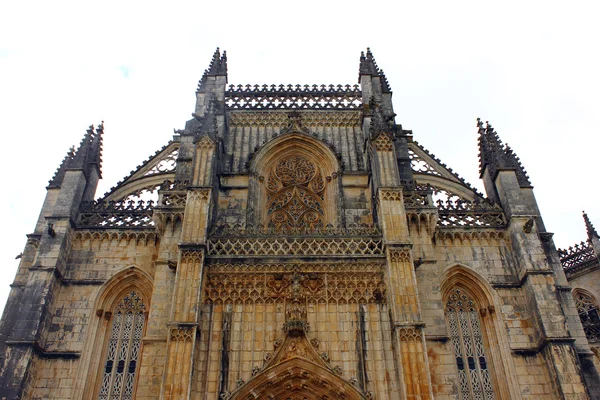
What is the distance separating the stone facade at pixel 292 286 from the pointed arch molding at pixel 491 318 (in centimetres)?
5

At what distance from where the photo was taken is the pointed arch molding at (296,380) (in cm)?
1373

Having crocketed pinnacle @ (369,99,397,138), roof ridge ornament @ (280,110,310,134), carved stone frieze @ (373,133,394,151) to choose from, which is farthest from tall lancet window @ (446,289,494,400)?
roof ridge ornament @ (280,110,310,134)

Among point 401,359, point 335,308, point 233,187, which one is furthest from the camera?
point 233,187

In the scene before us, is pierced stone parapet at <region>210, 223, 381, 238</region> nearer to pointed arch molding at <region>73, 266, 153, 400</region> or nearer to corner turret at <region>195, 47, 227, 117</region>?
pointed arch molding at <region>73, 266, 153, 400</region>

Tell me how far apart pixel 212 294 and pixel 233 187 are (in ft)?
17.5

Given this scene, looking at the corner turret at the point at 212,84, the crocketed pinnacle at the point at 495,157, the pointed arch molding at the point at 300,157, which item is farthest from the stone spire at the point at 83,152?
the crocketed pinnacle at the point at 495,157

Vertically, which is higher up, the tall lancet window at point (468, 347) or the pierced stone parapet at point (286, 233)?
the pierced stone parapet at point (286, 233)

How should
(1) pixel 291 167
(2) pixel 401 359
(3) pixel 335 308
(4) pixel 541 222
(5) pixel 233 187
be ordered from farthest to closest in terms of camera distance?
(1) pixel 291 167
(5) pixel 233 187
(4) pixel 541 222
(3) pixel 335 308
(2) pixel 401 359

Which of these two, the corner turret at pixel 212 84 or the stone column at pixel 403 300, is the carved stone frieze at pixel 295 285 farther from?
the corner turret at pixel 212 84

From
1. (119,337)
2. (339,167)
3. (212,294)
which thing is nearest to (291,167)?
(339,167)

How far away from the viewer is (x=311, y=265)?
1556 cm

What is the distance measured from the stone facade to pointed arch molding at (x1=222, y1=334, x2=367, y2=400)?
0.12 ft

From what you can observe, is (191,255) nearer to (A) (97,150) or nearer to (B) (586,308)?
(A) (97,150)

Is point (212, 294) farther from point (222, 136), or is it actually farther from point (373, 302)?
point (222, 136)
